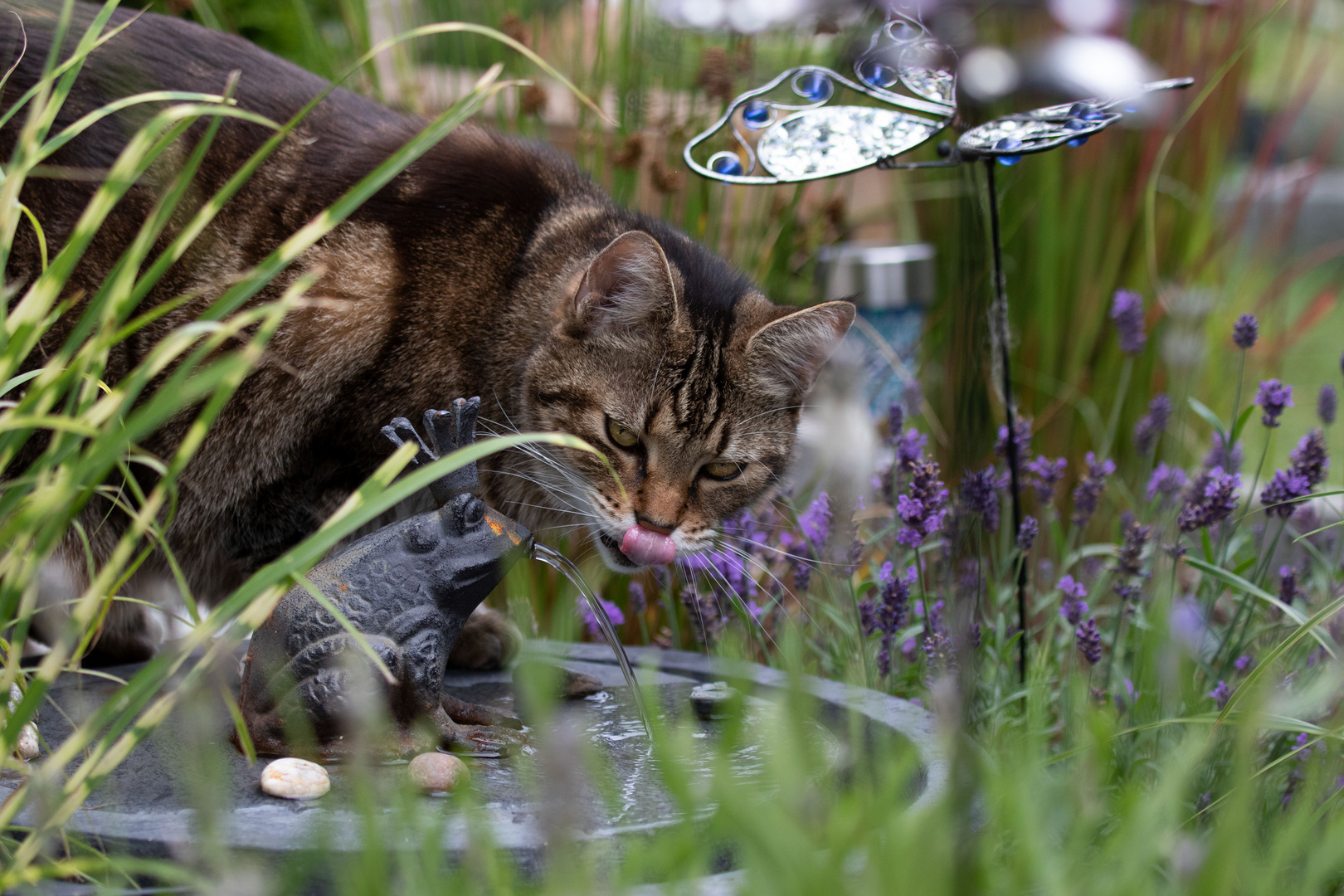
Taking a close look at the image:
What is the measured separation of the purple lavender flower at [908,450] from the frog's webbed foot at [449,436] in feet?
2.75

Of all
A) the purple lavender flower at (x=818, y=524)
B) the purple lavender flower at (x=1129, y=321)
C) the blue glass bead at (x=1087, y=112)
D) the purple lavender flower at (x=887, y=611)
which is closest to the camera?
the blue glass bead at (x=1087, y=112)

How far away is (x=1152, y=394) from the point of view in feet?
10.6

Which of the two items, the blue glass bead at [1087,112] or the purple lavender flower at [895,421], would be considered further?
the purple lavender flower at [895,421]

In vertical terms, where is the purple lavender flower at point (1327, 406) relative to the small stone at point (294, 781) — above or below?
below

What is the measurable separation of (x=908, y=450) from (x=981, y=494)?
13.2 inches

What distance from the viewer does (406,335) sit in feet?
6.04

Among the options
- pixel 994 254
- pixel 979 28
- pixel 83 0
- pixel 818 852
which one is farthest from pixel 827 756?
pixel 979 28

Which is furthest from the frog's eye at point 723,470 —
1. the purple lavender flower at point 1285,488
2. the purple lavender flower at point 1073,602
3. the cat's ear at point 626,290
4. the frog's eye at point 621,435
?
the purple lavender flower at point 1285,488

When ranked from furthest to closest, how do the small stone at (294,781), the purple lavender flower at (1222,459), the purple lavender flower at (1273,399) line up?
1. the purple lavender flower at (1222,459)
2. the purple lavender flower at (1273,399)
3. the small stone at (294,781)

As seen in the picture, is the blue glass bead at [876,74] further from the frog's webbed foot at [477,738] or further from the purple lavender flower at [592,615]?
the frog's webbed foot at [477,738]

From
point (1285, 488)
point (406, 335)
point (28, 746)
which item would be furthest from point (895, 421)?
point (28, 746)

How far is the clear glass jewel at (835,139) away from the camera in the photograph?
1.72 metres

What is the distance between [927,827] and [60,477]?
2.65 ft

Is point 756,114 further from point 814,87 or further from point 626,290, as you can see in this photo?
point 626,290
